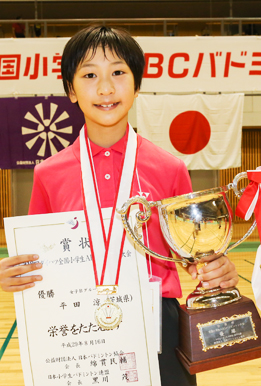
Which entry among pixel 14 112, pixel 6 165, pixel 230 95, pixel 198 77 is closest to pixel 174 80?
pixel 198 77

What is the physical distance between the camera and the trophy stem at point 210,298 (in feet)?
2.96

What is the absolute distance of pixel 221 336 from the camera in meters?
0.86

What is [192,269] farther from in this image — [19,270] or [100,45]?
[100,45]

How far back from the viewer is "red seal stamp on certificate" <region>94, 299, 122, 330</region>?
36.0 inches

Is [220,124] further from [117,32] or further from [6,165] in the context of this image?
[117,32]

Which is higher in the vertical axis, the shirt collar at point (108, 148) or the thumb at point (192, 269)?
the shirt collar at point (108, 148)

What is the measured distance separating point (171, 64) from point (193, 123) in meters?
0.91

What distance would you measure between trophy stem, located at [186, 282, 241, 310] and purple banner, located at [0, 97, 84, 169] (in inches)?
186

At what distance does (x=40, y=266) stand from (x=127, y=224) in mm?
238

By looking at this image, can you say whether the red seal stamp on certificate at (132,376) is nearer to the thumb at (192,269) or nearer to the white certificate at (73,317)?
the white certificate at (73,317)

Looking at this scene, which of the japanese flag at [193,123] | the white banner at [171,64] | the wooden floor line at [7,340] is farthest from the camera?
the japanese flag at [193,123]

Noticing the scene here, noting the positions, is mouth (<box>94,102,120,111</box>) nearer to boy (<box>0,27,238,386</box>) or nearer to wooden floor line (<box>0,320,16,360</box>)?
boy (<box>0,27,238,386</box>)

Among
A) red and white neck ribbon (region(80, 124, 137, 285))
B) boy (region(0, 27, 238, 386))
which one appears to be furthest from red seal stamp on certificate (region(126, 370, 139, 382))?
red and white neck ribbon (region(80, 124, 137, 285))

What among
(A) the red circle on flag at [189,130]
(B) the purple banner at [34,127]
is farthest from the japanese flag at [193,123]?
(B) the purple banner at [34,127]
